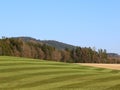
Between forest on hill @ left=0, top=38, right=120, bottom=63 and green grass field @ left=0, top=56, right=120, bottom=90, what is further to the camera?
forest on hill @ left=0, top=38, right=120, bottom=63

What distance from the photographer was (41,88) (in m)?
14.8

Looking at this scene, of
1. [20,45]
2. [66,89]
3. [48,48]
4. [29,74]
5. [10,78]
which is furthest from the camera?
[48,48]

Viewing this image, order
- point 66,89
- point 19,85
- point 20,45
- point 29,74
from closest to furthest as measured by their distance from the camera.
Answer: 1. point 66,89
2. point 19,85
3. point 29,74
4. point 20,45

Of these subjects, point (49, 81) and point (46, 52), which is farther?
point (46, 52)

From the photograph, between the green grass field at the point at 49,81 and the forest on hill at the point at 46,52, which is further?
the forest on hill at the point at 46,52

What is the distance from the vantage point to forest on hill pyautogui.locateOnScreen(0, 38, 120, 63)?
11950cm

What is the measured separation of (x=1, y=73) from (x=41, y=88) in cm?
539

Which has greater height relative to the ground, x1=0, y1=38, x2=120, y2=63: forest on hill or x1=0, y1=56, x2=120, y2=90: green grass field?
x1=0, y1=38, x2=120, y2=63: forest on hill

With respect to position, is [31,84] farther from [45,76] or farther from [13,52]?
[13,52]

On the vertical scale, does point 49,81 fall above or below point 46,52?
below

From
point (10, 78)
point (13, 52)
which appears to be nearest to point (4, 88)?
point (10, 78)

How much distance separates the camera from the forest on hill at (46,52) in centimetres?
11950

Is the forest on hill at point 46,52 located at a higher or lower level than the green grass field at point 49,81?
higher

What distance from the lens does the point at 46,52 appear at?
454 feet
